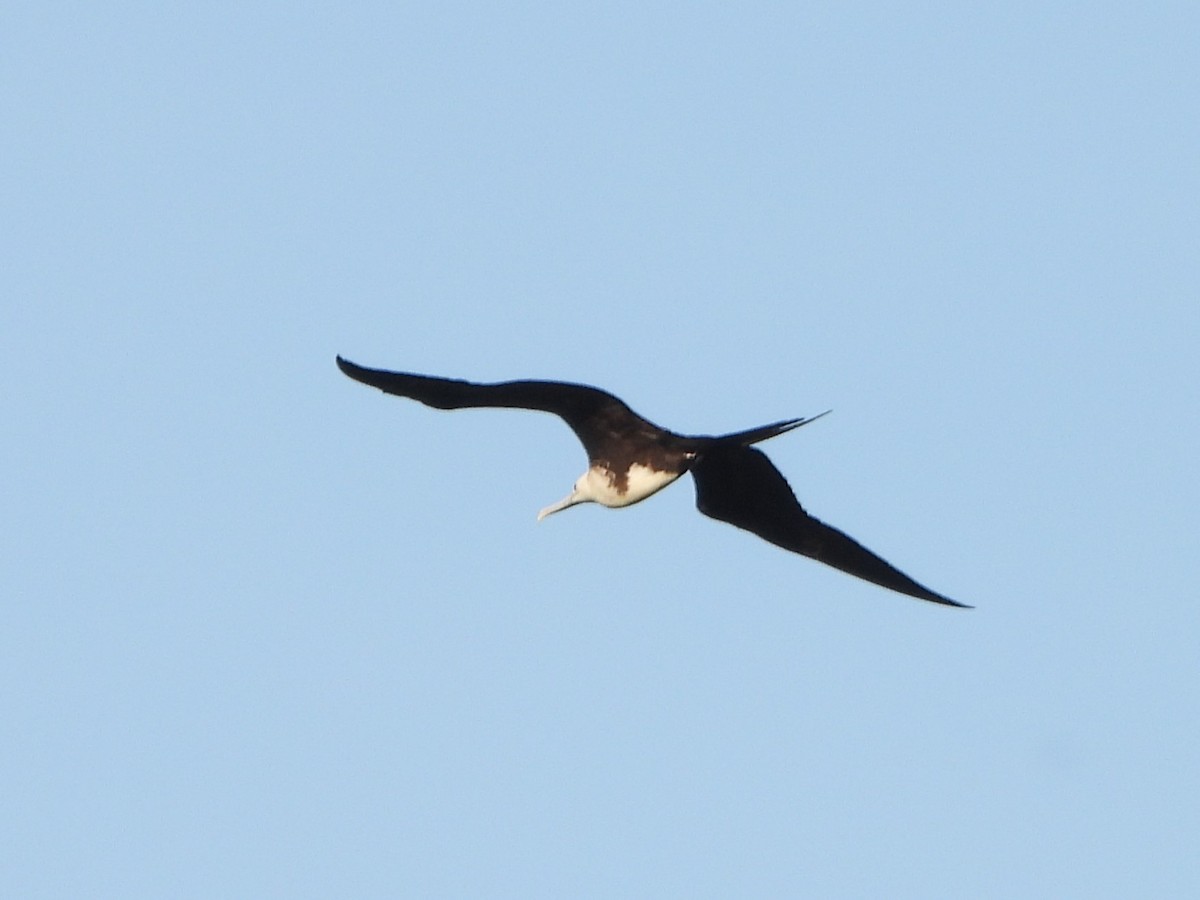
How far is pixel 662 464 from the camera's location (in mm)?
13914

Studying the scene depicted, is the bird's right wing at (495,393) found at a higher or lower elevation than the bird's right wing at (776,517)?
higher

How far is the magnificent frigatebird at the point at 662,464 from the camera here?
43.3 ft

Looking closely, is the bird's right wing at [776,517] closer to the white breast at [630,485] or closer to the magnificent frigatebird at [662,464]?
the magnificent frigatebird at [662,464]

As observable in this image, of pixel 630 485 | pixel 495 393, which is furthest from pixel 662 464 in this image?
pixel 495 393

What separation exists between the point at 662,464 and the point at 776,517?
1.44 metres

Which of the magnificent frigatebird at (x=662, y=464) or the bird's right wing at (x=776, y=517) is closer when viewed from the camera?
the magnificent frigatebird at (x=662, y=464)

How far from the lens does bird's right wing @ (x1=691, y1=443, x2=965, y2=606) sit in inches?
579

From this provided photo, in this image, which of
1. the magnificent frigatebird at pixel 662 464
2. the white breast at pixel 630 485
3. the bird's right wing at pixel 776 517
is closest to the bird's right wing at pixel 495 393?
the magnificent frigatebird at pixel 662 464

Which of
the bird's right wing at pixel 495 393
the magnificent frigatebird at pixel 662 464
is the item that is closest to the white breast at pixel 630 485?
the magnificent frigatebird at pixel 662 464

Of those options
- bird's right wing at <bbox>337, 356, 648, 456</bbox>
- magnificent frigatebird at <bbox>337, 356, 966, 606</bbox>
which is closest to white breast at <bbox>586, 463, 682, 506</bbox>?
magnificent frigatebird at <bbox>337, 356, 966, 606</bbox>

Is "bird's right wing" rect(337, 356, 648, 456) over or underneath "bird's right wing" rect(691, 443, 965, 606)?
over

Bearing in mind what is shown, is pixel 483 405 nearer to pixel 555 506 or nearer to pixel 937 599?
pixel 555 506

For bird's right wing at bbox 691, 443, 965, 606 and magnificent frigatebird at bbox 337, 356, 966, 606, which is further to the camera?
bird's right wing at bbox 691, 443, 965, 606

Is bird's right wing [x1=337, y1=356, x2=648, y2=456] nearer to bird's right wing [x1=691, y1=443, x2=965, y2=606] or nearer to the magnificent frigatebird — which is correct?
the magnificent frigatebird
